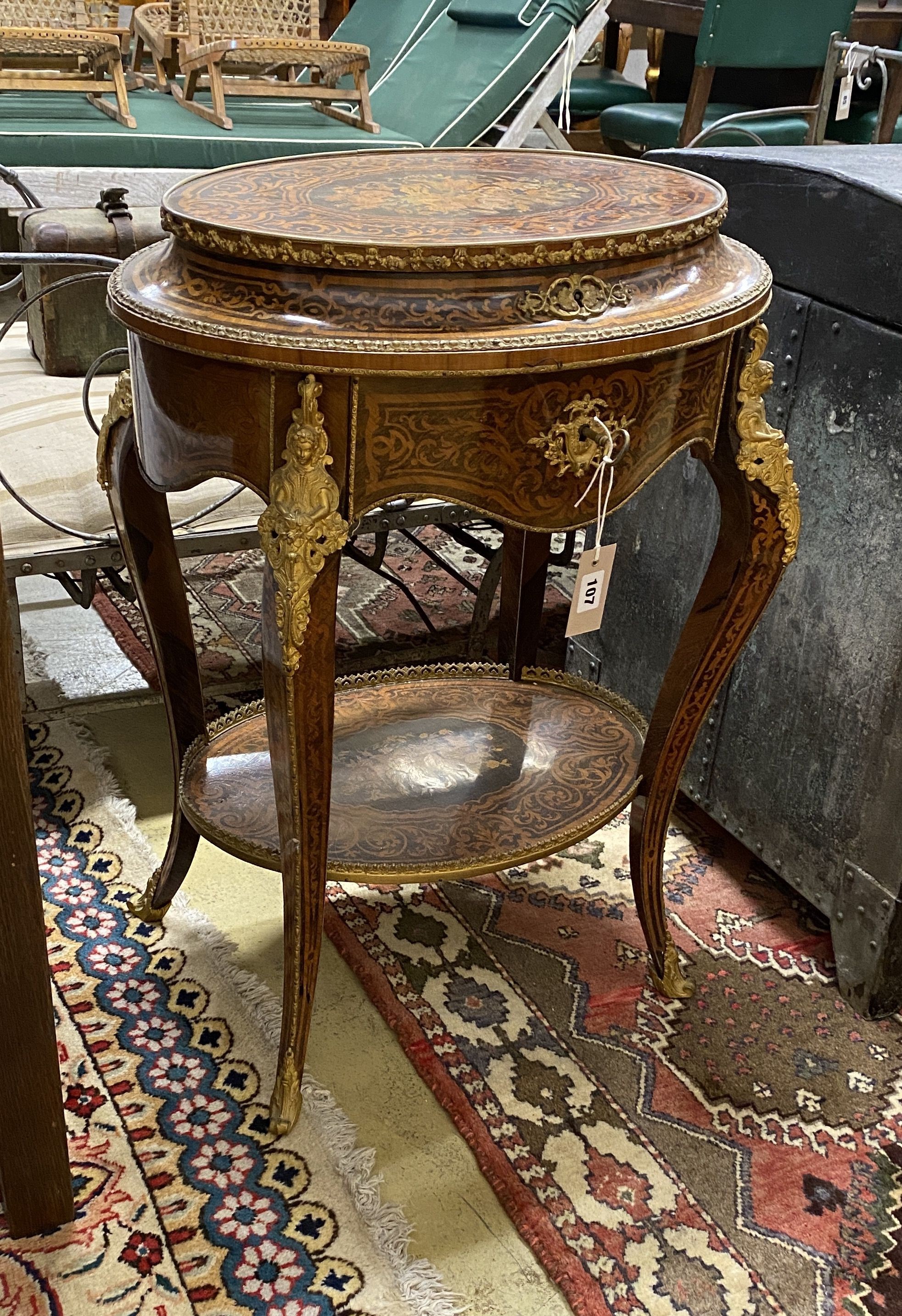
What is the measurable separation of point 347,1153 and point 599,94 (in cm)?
569

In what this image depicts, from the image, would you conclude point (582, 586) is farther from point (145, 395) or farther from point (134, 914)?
point (134, 914)

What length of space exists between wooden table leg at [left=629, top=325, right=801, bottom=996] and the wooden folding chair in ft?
11.7

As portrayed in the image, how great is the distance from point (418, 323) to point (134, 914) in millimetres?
1176

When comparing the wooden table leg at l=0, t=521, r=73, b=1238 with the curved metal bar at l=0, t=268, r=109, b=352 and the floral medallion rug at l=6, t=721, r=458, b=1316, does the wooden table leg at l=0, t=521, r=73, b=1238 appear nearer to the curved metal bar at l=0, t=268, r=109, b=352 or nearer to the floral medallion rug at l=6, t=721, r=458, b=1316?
the floral medallion rug at l=6, t=721, r=458, b=1316

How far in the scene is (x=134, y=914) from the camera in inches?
78.7

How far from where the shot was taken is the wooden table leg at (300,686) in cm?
125

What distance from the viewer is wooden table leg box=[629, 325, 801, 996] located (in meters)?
1.50

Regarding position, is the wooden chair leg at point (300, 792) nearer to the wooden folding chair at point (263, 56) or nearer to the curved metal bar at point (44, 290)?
the curved metal bar at point (44, 290)

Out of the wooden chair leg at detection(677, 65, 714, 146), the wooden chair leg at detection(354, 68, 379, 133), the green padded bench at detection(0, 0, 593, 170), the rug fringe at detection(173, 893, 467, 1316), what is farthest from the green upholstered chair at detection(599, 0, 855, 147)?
the rug fringe at detection(173, 893, 467, 1316)

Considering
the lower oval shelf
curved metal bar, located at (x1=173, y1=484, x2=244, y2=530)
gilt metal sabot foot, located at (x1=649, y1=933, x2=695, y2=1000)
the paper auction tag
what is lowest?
gilt metal sabot foot, located at (x1=649, y1=933, x2=695, y2=1000)

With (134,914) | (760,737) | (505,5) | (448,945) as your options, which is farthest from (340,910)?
(505,5)

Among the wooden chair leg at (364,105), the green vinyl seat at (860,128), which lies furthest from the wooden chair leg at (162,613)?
the green vinyl seat at (860,128)

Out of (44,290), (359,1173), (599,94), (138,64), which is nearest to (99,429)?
(44,290)

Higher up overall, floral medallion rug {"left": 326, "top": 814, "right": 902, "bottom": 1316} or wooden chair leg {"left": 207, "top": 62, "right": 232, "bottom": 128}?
wooden chair leg {"left": 207, "top": 62, "right": 232, "bottom": 128}
